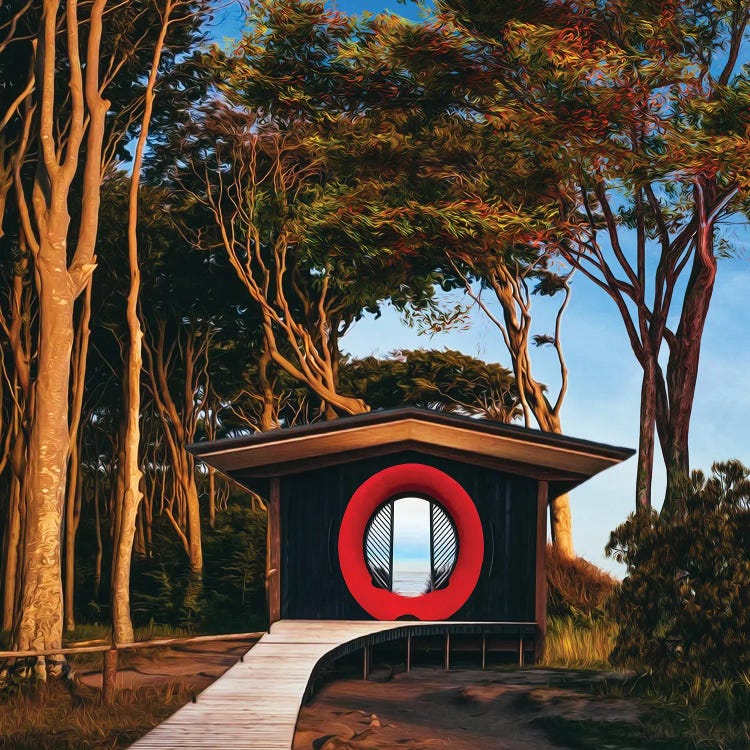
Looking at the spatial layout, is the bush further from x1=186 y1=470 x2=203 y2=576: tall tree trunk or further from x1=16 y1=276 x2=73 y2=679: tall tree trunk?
x1=186 y1=470 x2=203 y2=576: tall tree trunk

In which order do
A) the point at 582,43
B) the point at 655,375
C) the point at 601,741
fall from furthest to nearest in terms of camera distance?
the point at 655,375
the point at 582,43
the point at 601,741

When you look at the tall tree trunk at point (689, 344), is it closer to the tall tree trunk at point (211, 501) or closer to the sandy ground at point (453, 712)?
the sandy ground at point (453, 712)

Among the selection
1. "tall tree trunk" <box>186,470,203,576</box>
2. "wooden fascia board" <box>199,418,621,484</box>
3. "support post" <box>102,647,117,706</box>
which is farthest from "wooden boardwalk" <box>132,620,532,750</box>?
"tall tree trunk" <box>186,470,203,576</box>

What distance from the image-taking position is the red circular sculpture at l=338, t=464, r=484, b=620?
654 inches

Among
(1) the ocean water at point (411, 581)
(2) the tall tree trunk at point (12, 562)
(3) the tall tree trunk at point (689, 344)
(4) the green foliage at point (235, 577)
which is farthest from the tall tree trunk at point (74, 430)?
(3) the tall tree trunk at point (689, 344)

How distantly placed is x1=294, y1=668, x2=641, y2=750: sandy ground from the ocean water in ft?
23.1

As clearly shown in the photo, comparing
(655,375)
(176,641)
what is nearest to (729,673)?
(176,641)

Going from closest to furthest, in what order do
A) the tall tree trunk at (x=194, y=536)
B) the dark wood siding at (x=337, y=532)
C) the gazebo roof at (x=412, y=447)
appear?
the gazebo roof at (x=412, y=447)
the dark wood siding at (x=337, y=532)
the tall tree trunk at (x=194, y=536)

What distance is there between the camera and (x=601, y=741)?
10492mm

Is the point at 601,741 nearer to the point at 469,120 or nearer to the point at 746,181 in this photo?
the point at 746,181

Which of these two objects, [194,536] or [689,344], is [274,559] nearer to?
[689,344]

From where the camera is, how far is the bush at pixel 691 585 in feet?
38.6

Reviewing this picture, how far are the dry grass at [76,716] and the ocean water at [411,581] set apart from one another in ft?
28.4

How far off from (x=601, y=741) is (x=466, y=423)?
6.16 metres
